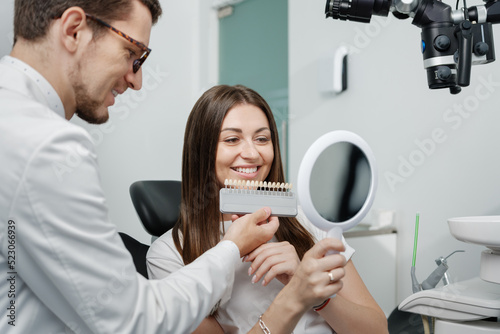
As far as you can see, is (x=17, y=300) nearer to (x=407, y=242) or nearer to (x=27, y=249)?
(x=27, y=249)

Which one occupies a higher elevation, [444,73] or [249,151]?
[444,73]

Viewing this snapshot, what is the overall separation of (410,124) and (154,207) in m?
1.40

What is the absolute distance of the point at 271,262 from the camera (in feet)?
3.26

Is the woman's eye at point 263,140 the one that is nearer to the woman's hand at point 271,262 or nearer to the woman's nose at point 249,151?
the woman's nose at point 249,151

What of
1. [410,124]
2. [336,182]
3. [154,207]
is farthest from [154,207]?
[410,124]

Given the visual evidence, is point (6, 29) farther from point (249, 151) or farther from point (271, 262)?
point (271, 262)

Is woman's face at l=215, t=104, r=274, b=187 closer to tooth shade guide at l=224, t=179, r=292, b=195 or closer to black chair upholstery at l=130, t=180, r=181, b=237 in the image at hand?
tooth shade guide at l=224, t=179, r=292, b=195

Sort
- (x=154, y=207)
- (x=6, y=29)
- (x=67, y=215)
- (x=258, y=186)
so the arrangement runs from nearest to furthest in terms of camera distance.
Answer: (x=67, y=215)
(x=258, y=186)
(x=154, y=207)
(x=6, y=29)

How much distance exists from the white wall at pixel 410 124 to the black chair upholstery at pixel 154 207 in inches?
49.9

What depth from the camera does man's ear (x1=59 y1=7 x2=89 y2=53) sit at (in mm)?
889

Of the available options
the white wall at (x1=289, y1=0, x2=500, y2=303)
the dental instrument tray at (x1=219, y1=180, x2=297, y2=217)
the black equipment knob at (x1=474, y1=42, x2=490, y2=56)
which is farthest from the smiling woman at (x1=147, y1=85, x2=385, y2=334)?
the white wall at (x1=289, y1=0, x2=500, y2=303)

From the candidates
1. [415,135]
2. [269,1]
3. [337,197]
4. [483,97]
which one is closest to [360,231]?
[415,135]

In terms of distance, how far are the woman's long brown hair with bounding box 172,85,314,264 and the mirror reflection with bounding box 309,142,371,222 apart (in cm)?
52

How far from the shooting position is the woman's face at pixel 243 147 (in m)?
1.31
